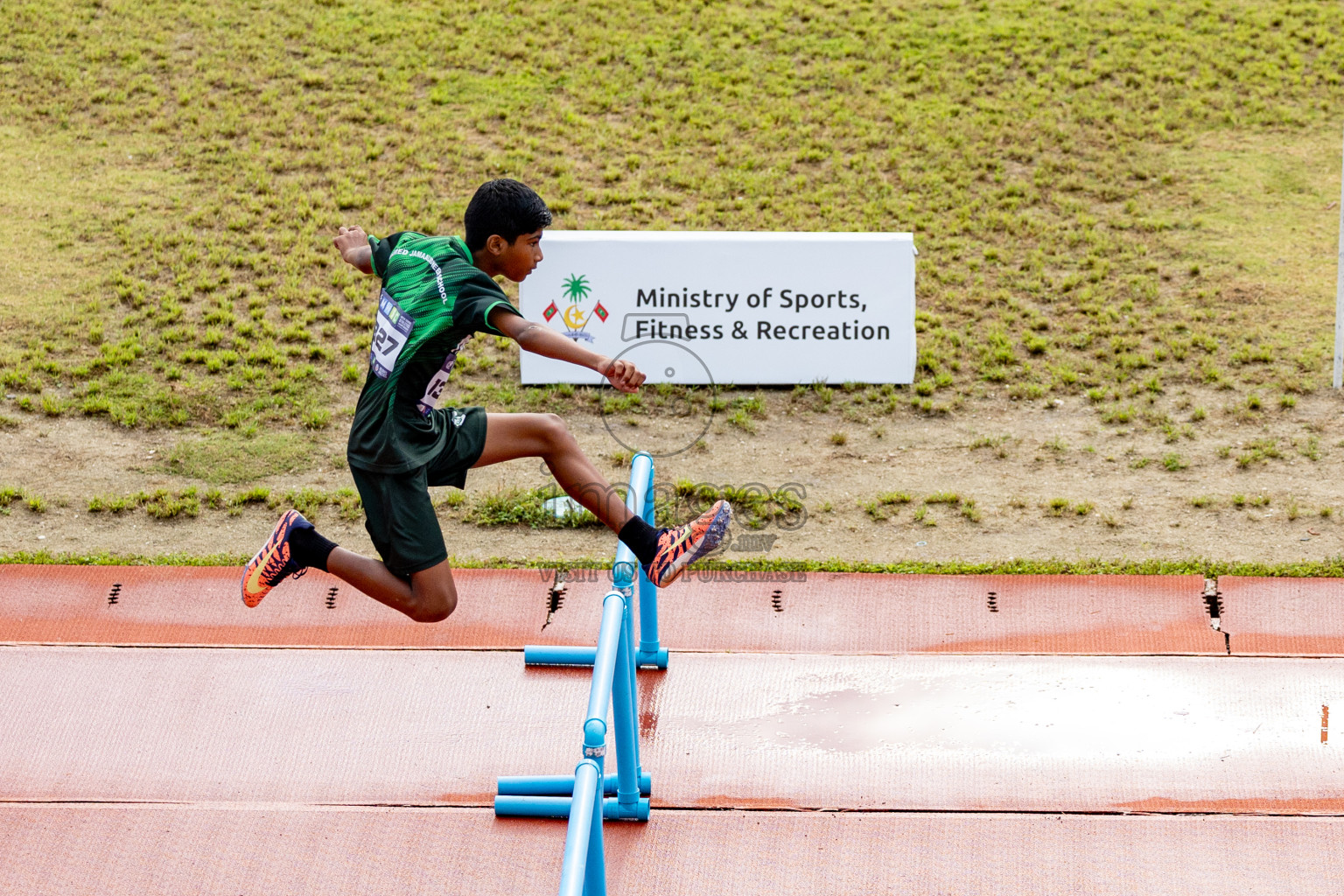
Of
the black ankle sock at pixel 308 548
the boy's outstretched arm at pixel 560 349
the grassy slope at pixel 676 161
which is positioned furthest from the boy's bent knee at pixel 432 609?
the grassy slope at pixel 676 161

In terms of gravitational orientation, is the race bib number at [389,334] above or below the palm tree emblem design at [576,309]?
below

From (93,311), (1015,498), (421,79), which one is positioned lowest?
(1015,498)

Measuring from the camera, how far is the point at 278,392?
936 centimetres

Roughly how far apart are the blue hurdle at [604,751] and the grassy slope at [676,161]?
12.3ft

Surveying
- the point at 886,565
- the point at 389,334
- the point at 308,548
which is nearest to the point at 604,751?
the point at 389,334

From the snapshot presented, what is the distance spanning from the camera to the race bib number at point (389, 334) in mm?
4574

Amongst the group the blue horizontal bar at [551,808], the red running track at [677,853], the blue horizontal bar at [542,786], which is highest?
the blue horizontal bar at [542,786]

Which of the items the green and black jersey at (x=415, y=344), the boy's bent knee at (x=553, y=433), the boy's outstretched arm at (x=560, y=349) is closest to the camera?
the boy's outstretched arm at (x=560, y=349)

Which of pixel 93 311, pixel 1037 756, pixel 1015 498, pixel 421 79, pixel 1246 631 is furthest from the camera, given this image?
pixel 421 79

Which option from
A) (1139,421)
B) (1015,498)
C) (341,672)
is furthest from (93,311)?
(1139,421)

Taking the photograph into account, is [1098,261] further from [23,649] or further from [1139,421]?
[23,649]

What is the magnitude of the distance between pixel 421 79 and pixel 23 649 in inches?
357

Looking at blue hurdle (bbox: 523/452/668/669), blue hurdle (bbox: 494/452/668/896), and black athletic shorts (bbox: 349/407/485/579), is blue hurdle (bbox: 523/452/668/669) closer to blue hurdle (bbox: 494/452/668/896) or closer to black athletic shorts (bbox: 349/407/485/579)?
blue hurdle (bbox: 494/452/668/896)

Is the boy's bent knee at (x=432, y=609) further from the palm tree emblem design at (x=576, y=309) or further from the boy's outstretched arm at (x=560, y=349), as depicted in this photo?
the palm tree emblem design at (x=576, y=309)
